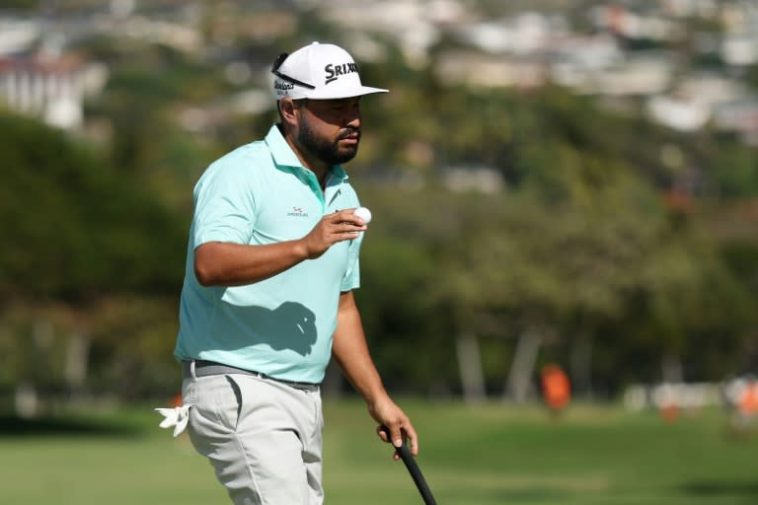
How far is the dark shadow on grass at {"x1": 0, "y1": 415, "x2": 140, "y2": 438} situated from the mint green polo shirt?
3945cm

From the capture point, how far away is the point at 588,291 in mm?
74188

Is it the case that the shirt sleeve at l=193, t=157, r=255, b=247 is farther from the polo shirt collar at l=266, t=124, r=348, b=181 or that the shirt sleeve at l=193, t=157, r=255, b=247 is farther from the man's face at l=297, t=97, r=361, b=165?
the man's face at l=297, t=97, r=361, b=165

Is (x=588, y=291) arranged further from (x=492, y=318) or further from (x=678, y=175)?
(x=678, y=175)

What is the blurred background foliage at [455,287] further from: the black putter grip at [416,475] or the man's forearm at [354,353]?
the black putter grip at [416,475]

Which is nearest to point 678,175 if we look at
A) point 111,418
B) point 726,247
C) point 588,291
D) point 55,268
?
point 726,247

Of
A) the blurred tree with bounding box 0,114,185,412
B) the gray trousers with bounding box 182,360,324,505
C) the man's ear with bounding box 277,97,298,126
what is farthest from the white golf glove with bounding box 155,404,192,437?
the blurred tree with bounding box 0,114,185,412

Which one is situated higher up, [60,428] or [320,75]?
[320,75]

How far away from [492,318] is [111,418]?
23.7m

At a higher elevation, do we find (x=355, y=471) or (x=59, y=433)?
(x=355, y=471)

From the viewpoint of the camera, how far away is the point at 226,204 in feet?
23.7

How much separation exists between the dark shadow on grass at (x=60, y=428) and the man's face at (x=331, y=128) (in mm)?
39578

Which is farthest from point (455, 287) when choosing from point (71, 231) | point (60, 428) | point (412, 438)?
point (412, 438)

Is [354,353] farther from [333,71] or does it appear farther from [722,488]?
[722,488]

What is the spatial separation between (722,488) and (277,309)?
1875cm
